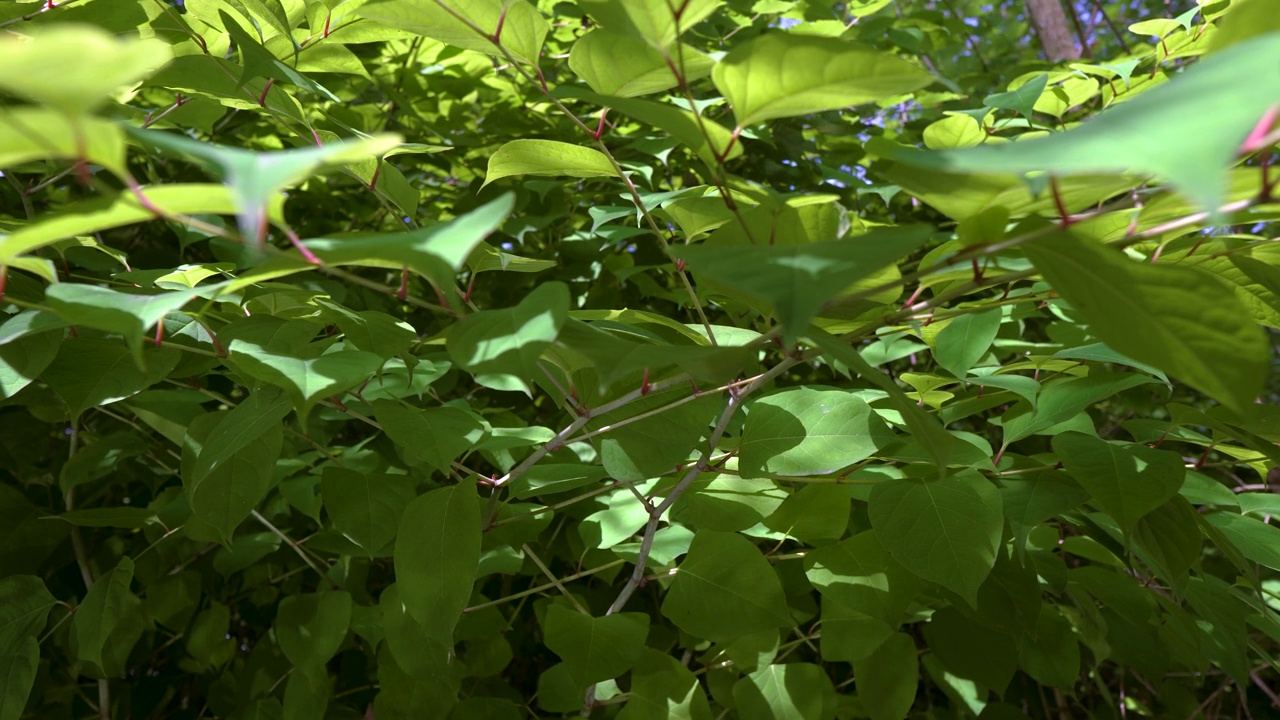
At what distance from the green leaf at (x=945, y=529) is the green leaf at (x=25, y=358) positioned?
0.72 metres

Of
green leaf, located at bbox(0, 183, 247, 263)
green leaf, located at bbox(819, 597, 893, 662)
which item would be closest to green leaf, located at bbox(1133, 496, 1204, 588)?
green leaf, located at bbox(819, 597, 893, 662)

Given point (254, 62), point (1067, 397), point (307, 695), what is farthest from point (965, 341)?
point (307, 695)

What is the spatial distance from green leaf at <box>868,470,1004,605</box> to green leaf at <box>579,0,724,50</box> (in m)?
0.46

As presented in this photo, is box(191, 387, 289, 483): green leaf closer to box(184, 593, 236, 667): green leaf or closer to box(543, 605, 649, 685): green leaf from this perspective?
box(543, 605, 649, 685): green leaf

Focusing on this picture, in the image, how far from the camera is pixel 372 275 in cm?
155

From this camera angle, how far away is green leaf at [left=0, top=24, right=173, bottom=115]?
0.30m

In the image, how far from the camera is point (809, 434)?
79 cm

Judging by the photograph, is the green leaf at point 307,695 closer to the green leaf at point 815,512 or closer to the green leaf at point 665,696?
the green leaf at point 665,696

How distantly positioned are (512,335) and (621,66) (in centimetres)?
26

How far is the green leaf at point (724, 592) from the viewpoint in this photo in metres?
0.84

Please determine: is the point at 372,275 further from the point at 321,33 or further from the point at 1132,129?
the point at 1132,129

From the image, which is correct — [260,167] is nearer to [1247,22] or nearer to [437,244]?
[437,244]

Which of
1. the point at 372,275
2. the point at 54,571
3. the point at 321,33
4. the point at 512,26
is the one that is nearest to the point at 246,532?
the point at 54,571

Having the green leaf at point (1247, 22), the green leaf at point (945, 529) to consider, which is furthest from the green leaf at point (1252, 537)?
the green leaf at point (1247, 22)
